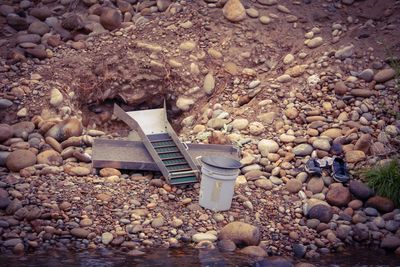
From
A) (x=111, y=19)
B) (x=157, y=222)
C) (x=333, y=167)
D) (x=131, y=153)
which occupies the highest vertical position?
(x=111, y=19)

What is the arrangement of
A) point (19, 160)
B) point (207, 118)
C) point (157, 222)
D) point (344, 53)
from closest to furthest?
point (157, 222)
point (19, 160)
point (207, 118)
point (344, 53)

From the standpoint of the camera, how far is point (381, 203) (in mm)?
6230

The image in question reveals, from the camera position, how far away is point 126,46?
7969 millimetres

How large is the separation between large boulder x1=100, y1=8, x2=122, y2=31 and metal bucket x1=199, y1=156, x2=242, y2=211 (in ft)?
9.40

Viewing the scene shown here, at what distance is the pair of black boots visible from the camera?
21.2 feet

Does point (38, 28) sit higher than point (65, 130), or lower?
higher

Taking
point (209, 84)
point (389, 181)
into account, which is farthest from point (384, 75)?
point (209, 84)

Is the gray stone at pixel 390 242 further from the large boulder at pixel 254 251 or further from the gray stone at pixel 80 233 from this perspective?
the gray stone at pixel 80 233

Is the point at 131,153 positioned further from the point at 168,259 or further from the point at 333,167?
the point at 333,167

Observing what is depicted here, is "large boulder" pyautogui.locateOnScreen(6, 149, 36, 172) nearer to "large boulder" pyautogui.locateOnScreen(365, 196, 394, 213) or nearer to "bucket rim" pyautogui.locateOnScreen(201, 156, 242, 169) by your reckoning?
"bucket rim" pyautogui.locateOnScreen(201, 156, 242, 169)

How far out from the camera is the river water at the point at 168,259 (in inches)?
211

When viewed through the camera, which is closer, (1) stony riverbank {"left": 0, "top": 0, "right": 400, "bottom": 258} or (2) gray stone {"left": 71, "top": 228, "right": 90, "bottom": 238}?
(2) gray stone {"left": 71, "top": 228, "right": 90, "bottom": 238}

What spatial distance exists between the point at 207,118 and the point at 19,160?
6.73 ft

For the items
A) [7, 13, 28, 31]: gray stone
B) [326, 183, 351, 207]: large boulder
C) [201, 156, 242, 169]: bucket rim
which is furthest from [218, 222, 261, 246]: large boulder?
[7, 13, 28, 31]: gray stone
